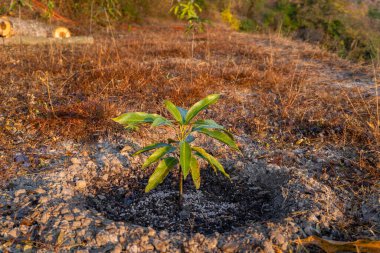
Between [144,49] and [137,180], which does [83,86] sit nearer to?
[137,180]

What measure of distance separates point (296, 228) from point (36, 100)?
2522 millimetres

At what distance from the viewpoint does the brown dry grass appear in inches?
115

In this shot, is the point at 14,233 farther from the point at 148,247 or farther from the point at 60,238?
the point at 148,247

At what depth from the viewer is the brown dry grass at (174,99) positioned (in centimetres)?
291

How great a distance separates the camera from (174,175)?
2.59m

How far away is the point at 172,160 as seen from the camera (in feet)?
6.98

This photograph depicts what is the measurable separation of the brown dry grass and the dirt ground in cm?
1

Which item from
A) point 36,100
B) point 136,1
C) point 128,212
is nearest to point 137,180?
point 128,212

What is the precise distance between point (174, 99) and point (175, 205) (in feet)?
4.82

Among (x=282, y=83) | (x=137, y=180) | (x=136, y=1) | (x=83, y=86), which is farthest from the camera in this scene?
(x=136, y=1)

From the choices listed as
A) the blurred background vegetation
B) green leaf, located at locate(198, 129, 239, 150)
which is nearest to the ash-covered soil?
green leaf, located at locate(198, 129, 239, 150)

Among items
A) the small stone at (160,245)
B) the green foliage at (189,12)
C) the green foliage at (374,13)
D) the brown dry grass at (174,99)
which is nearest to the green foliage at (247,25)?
the green foliage at (374,13)

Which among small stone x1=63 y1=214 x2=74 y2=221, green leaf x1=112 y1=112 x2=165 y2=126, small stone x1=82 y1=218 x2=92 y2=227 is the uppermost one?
green leaf x1=112 y1=112 x2=165 y2=126

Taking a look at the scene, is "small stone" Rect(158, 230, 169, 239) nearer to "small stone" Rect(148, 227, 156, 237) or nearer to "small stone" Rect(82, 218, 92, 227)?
"small stone" Rect(148, 227, 156, 237)
